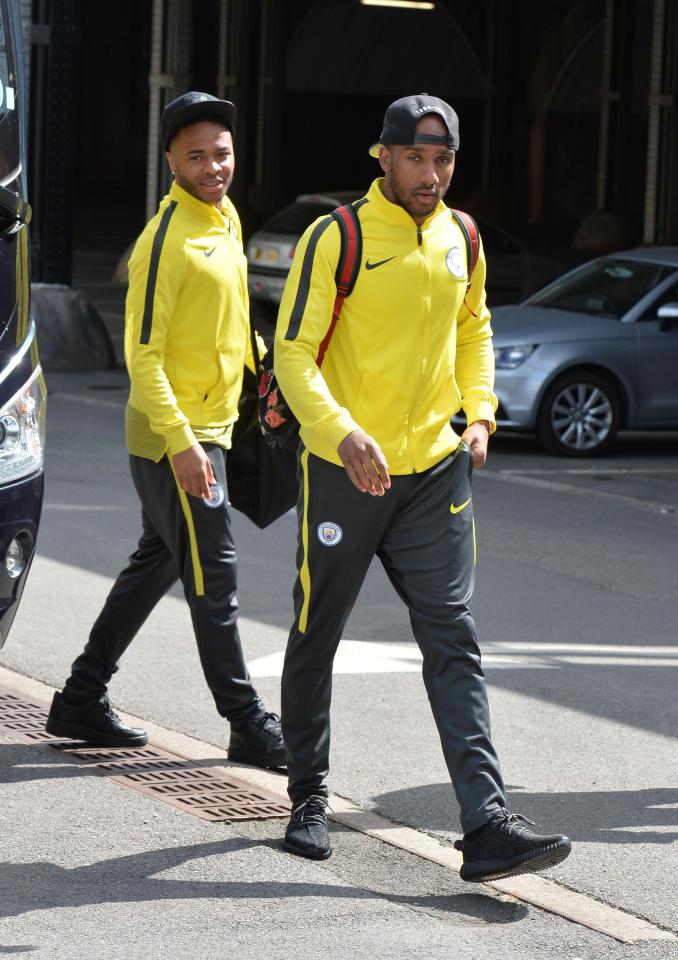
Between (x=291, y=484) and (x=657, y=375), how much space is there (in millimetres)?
9270

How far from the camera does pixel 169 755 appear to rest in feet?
19.8

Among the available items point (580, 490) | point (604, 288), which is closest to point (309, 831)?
point (580, 490)

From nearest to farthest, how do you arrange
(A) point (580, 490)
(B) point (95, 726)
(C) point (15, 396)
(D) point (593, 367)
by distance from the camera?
(C) point (15, 396) < (B) point (95, 726) < (A) point (580, 490) < (D) point (593, 367)

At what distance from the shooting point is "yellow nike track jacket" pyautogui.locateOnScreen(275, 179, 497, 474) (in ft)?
15.7

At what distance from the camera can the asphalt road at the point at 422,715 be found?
15.0ft

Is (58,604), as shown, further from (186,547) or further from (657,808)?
(657,808)

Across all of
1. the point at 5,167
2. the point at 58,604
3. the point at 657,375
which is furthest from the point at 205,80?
the point at 5,167

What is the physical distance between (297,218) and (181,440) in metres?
17.9

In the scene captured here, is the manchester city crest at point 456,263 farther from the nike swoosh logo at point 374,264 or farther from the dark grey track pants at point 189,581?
the dark grey track pants at point 189,581

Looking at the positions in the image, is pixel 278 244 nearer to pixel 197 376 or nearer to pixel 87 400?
pixel 87 400

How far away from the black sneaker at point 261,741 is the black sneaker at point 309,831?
0.79 metres

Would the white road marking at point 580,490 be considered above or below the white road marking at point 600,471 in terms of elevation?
above

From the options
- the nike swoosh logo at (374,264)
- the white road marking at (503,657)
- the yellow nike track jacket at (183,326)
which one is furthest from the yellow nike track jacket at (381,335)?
the white road marking at (503,657)

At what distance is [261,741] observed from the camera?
19.4 feet
